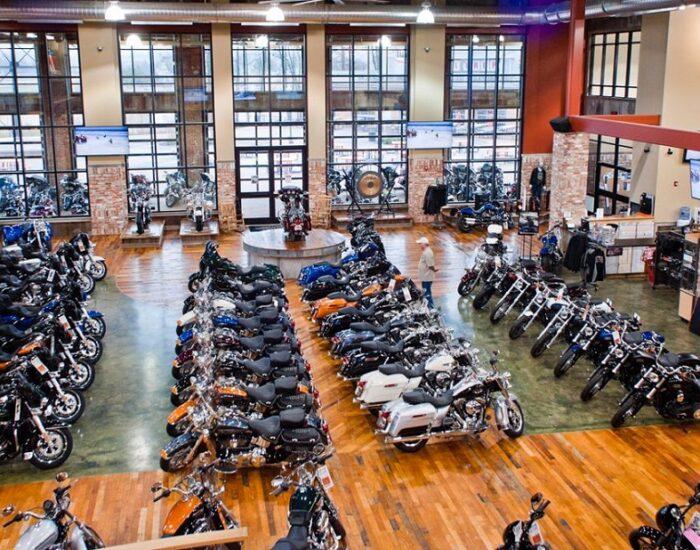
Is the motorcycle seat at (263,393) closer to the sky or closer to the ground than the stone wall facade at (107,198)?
closer to the ground

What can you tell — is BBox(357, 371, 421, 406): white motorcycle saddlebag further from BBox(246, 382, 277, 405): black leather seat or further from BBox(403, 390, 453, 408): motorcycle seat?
BBox(246, 382, 277, 405): black leather seat

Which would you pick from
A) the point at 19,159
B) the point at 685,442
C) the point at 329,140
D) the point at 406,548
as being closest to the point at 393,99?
the point at 329,140

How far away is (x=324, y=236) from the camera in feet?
50.9

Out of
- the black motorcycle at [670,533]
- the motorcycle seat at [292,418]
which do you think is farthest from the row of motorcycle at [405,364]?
the black motorcycle at [670,533]

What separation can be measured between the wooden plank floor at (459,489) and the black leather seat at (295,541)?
3.57ft

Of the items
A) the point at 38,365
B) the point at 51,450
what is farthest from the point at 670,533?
the point at 38,365

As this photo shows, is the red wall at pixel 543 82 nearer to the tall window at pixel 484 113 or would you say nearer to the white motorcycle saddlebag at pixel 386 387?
the tall window at pixel 484 113

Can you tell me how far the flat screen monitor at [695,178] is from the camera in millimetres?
14233

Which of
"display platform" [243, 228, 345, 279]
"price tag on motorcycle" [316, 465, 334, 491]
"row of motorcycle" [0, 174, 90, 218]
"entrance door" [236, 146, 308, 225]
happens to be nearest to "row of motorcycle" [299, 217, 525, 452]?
"price tag on motorcycle" [316, 465, 334, 491]

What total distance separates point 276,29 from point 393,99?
302 centimetres

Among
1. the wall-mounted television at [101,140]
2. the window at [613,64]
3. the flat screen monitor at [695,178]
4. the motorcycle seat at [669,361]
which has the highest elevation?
the window at [613,64]

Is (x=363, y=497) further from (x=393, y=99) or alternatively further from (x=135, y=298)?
(x=393, y=99)

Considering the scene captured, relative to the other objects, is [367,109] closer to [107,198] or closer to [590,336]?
[107,198]

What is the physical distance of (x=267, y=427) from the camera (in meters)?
7.59
